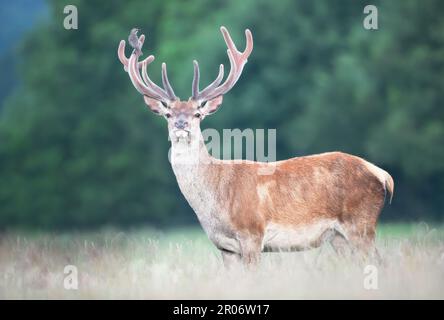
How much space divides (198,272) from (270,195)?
2.86ft

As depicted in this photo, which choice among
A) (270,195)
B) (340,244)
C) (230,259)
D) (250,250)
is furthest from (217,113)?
(250,250)

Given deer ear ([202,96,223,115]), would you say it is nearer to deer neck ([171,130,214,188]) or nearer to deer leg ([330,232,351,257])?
deer neck ([171,130,214,188])

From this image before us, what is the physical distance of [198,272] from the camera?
29.1 feet

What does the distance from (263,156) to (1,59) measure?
125 feet

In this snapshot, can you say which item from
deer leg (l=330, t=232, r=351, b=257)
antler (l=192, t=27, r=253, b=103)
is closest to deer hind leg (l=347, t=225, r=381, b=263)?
deer leg (l=330, t=232, r=351, b=257)

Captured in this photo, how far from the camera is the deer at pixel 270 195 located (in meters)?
8.87

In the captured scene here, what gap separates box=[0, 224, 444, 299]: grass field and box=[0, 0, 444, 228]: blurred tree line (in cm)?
1484

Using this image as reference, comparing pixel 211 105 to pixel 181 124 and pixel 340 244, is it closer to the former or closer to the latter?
pixel 181 124

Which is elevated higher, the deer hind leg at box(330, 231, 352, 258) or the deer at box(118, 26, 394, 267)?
the deer at box(118, 26, 394, 267)

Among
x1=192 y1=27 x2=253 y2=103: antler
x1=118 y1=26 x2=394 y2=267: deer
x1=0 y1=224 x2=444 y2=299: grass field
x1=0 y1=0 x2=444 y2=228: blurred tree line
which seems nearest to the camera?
x1=0 y1=224 x2=444 y2=299: grass field

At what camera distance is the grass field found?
26.3 feet

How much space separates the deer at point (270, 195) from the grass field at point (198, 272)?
8.7 inches

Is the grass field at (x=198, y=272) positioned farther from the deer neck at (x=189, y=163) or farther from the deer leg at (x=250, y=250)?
the deer neck at (x=189, y=163)

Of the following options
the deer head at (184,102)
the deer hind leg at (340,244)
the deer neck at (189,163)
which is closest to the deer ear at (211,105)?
the deer head at (184,102)
